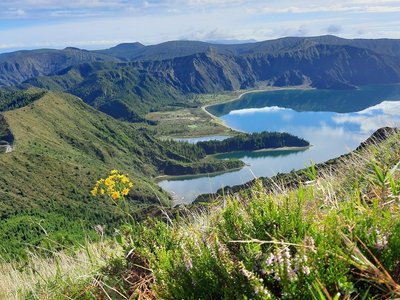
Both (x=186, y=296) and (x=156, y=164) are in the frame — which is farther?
(x=156, y=164)

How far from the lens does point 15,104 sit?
145625 millimetres

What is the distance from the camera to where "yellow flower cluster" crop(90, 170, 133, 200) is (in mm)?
3566

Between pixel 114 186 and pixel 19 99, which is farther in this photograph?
pixel 19 99

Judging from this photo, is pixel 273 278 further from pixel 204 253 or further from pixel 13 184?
pixel 13 184

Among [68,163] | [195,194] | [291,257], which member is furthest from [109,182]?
[68,163]

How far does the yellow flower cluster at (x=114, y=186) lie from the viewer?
140 inches

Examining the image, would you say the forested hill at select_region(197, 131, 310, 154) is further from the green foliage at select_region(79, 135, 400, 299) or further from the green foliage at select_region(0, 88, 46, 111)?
the green foliage at select_region(79, 135, 400, 299)

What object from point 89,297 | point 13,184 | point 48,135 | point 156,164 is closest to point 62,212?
point 13,184

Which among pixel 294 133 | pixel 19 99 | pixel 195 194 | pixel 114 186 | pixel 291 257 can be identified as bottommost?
pixel 294 133

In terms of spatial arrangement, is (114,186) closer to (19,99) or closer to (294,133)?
(294,133)

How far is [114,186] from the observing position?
373cm

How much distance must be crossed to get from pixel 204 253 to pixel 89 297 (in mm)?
893

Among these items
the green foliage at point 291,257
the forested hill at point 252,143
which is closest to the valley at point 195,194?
the green foliage at point 291,257

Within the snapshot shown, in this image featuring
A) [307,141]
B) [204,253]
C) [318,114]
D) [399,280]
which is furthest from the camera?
[318,114]
